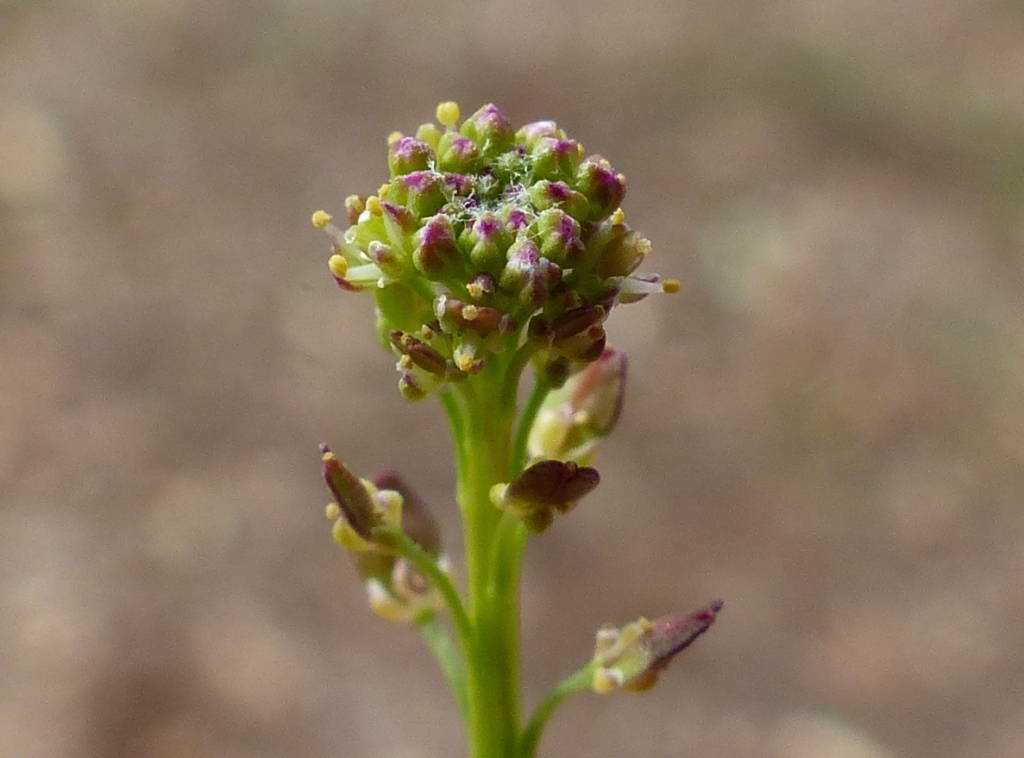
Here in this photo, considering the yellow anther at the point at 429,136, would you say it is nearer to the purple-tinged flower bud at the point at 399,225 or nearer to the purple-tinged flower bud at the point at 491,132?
the purple-tinged flower bud at the point at 491,132

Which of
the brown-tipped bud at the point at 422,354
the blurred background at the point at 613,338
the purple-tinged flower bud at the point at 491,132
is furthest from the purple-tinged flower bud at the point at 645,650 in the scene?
the blurred background at the point at 613,338

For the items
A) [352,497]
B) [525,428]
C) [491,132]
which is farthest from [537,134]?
[352,497]

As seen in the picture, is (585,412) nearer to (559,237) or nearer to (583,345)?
(583,345)

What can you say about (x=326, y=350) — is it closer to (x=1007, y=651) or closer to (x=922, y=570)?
(x=922, y=570)

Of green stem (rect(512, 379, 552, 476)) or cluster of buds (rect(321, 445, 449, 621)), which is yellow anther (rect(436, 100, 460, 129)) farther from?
cluster of buds (rect(321, 445, 449, 621))

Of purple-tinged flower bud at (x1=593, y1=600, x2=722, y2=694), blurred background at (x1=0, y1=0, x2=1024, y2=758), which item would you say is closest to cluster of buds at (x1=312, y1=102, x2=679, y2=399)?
purple-tinged flower bud at (x1=593, y1=600, x2=722, y2=694)

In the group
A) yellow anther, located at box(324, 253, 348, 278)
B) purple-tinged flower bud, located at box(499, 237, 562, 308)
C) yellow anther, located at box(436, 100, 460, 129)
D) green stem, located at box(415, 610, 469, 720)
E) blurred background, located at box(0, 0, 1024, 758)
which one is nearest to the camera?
purple-tinged flower bud, located at box(499, 237, 562, 308)
